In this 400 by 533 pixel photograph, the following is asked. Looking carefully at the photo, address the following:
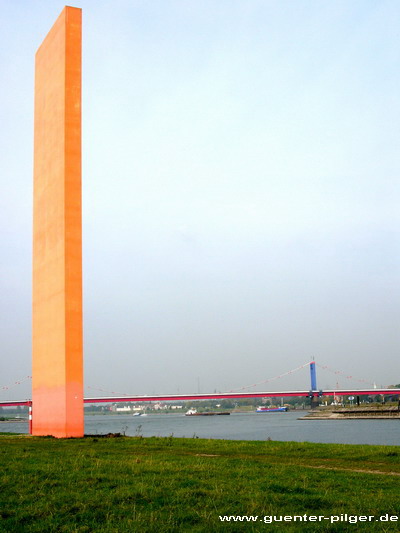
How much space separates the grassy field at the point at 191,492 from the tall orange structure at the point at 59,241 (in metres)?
6.13

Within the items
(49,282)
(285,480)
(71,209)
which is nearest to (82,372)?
(49,282)

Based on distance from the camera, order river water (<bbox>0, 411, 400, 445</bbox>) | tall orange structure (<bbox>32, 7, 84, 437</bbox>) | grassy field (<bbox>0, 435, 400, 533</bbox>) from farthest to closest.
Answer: river water (<bbox>0, 411, 400, 445</bbox>) < tall orange structure (<bbox>32, 7, 84, 437</bbox>) < grassy field (<bbox>0, 435, 400, 533</bbox>)

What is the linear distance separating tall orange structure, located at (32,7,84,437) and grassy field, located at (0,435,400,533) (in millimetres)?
6132

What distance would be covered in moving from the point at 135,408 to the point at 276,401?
3189 cm

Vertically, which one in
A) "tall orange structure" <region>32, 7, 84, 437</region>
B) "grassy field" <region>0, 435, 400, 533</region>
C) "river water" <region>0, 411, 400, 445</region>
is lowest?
"river water" <region>0, 411, 400, 445</region>

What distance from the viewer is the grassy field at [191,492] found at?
4.41 metres

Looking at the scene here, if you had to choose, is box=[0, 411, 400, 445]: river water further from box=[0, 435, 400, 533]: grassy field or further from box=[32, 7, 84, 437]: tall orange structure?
box=[0, 435, 400, 533]: grassy field

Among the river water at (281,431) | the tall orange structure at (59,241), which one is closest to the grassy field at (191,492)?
the tall orange structure at (59,241)

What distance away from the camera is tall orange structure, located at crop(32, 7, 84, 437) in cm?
1491

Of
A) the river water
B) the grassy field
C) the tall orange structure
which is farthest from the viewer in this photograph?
the river water

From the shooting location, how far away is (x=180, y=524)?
4.38 metres

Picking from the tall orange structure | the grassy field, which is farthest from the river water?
the grassy field

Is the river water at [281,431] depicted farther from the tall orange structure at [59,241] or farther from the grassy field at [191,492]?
the grassy field at [191,492]

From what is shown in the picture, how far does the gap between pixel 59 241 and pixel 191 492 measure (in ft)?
36.2
